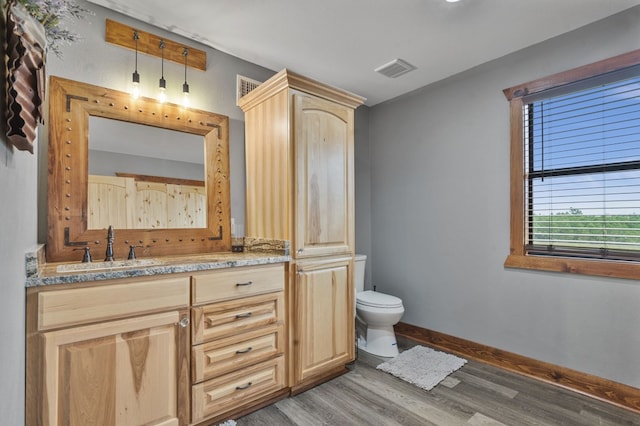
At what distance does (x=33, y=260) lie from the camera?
1.29 metres

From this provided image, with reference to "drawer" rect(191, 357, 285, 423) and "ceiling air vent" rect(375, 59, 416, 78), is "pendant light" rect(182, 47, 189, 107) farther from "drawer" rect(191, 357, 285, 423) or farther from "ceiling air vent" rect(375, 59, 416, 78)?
"drawer" rect(191, 357, 285, 423)

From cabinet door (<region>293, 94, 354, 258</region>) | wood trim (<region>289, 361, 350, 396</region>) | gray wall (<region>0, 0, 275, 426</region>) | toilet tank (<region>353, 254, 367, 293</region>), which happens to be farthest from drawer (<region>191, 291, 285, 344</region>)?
toilet tank (<region>353, 254, 367, 293</region>)

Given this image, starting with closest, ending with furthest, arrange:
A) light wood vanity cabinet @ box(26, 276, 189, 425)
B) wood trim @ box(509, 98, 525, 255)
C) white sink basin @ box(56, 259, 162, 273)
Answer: light wood vanity cabinet @ box(26, 276, 189, 425)
white sink basin @ box(56, 259, 162, 273)
wood trim @ box(509, 98, 525, 255)

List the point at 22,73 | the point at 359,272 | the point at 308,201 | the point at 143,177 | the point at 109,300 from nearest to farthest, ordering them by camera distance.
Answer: the point at 22,73
the point at 109,300
the point at 143,177
the point at 308,201
the point at 359,272

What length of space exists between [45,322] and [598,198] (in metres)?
3.22

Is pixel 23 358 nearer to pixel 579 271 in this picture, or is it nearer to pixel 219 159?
pixel 219 159

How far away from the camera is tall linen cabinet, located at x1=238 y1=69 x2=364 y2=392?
2.15 m

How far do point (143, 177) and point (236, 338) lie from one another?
1220 millimetres

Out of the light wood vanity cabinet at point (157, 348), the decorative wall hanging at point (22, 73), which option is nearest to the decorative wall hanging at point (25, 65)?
the decorative wall hanging at point (22, 73)

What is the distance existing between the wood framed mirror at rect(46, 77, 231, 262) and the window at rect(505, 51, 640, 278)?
7.61 ft

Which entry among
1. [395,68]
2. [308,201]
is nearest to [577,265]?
[308,201]

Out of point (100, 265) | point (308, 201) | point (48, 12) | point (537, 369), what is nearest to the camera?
point (48, 12)

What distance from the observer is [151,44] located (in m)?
2.16

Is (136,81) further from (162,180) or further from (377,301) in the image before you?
(377,301)
